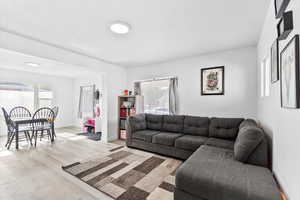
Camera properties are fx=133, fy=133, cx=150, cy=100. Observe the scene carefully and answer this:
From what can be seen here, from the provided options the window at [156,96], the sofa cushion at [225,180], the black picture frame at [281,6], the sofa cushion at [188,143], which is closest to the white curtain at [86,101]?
the window at [156,96]

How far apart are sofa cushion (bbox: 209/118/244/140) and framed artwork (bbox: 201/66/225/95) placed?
742mm

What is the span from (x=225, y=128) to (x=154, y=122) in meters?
1.75

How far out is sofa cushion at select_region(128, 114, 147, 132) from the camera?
3.51 m

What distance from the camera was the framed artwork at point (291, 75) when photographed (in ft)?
2.99

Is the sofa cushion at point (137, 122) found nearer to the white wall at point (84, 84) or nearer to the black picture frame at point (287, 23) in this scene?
the white wall at point (84, 84)

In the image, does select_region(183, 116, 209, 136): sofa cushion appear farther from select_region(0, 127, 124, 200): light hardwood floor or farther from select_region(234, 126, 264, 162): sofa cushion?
select_region(0, 127, 124, 200): light hardwood floor

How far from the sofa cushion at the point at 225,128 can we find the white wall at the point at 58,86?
628cm

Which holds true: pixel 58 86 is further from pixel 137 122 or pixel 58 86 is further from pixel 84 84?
pixel 137 122

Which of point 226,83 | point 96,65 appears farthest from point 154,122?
point 96,65

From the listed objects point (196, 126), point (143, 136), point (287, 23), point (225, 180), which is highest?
point (287, 23)

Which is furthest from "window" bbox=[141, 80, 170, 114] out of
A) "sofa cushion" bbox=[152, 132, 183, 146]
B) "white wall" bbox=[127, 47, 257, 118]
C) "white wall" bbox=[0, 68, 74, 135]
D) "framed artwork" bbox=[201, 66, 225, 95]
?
"white wall" bbox=[0, 68, 74, 135]

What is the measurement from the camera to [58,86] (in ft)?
19.7

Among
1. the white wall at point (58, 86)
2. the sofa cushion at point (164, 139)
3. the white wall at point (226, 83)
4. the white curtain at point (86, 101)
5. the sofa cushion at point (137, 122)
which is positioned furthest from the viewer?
the white curtain at point (86, 101)

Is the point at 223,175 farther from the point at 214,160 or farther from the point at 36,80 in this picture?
the point at 36,80
